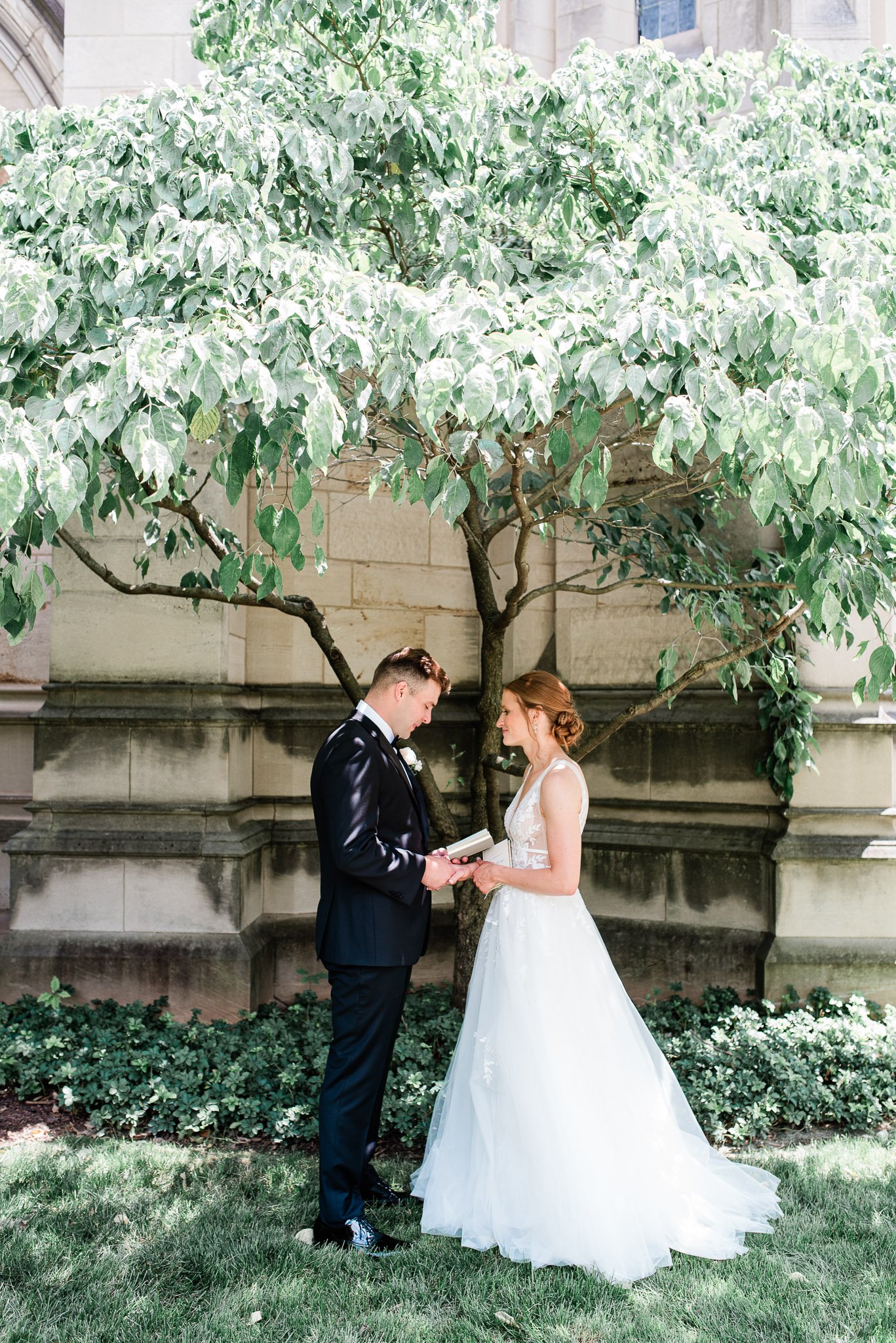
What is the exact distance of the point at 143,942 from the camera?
598 centimetres

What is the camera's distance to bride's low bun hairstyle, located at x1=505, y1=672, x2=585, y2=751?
4.01 m

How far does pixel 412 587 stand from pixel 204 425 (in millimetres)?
4252

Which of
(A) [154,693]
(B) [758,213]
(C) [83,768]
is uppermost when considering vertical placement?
(B) [758,213]

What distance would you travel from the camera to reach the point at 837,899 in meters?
5.96

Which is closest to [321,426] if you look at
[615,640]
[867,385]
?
[867,385]

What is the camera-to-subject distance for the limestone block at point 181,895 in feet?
19.8

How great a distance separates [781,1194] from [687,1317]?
41.8 inches

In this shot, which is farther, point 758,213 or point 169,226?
point 758,213

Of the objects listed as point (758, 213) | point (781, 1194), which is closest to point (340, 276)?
point (758, 213)

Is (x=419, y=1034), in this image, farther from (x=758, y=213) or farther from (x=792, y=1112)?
(x=758, y=213)

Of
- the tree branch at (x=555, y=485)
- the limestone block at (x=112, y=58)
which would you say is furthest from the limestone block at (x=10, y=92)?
the tree branch at (x=555, y=485)

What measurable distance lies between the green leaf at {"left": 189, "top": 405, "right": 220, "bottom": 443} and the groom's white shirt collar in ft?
4.16

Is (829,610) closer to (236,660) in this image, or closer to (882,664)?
(882,664)

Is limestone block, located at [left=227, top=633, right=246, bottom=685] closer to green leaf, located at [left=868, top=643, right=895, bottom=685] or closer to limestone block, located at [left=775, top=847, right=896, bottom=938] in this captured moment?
limestone block, located at [left=775, top=847, right=896, bottom=938]
